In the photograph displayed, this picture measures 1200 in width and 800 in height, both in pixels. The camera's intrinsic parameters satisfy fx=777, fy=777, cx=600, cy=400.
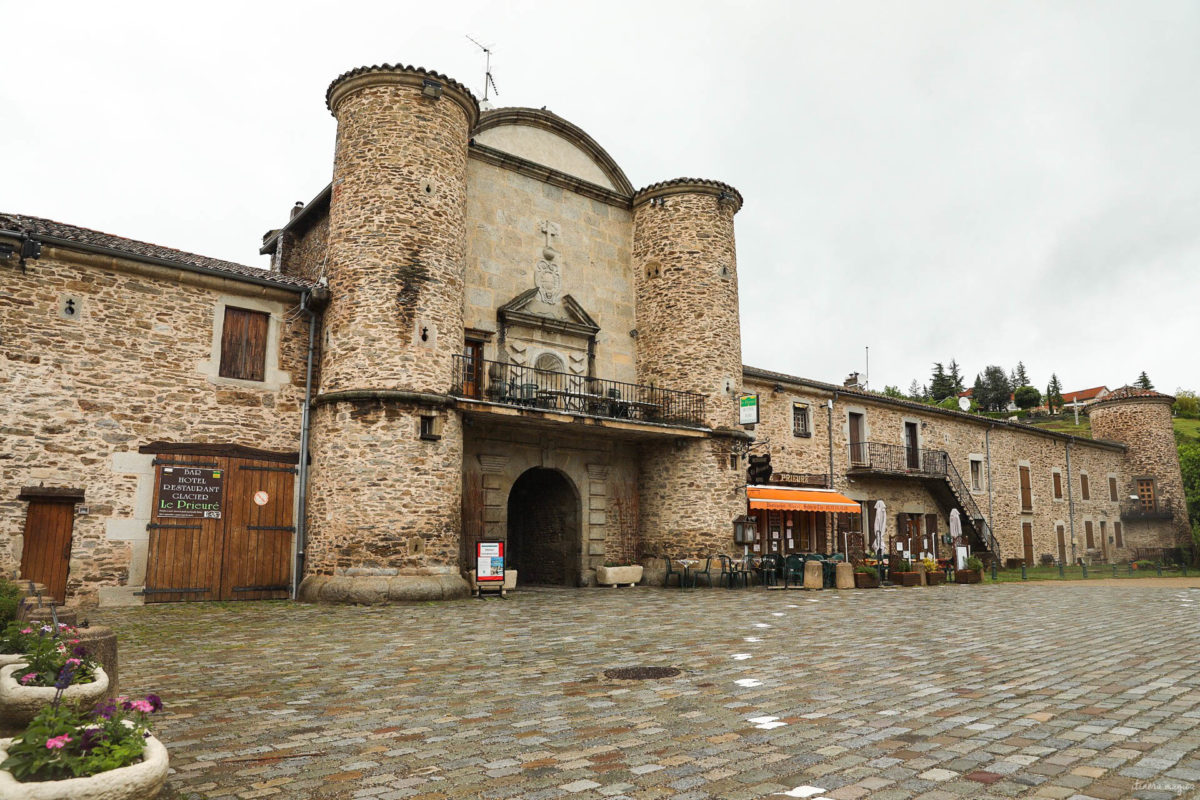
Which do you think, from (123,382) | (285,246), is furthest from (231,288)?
(285,246)

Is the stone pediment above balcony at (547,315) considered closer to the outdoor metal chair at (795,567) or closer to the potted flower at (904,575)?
the outdoor metal chair at (795,567)

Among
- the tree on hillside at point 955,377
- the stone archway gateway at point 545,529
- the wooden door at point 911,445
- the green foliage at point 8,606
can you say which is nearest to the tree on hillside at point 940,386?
the tree on hillside at point 955,377

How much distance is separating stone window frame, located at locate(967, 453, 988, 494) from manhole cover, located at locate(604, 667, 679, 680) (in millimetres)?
26133

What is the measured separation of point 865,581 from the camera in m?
18.2

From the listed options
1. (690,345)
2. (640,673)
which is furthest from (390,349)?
(640,673)

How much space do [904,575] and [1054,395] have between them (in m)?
87.0

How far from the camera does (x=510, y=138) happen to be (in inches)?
740

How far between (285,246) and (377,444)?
8.57m

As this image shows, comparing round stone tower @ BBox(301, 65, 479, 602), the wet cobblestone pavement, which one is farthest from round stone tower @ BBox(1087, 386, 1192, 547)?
round stone tower @ BBox(301, 65, 479, 602)

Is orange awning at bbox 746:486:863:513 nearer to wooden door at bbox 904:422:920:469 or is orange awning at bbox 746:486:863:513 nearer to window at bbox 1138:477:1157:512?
wooden door at bbox 904:422:920:469

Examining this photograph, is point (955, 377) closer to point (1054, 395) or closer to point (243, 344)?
point (1054, 395)

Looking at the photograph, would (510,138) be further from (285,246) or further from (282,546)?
(282,546)

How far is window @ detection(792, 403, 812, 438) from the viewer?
79.0 feet

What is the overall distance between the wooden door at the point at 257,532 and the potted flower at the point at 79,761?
11.8 m
